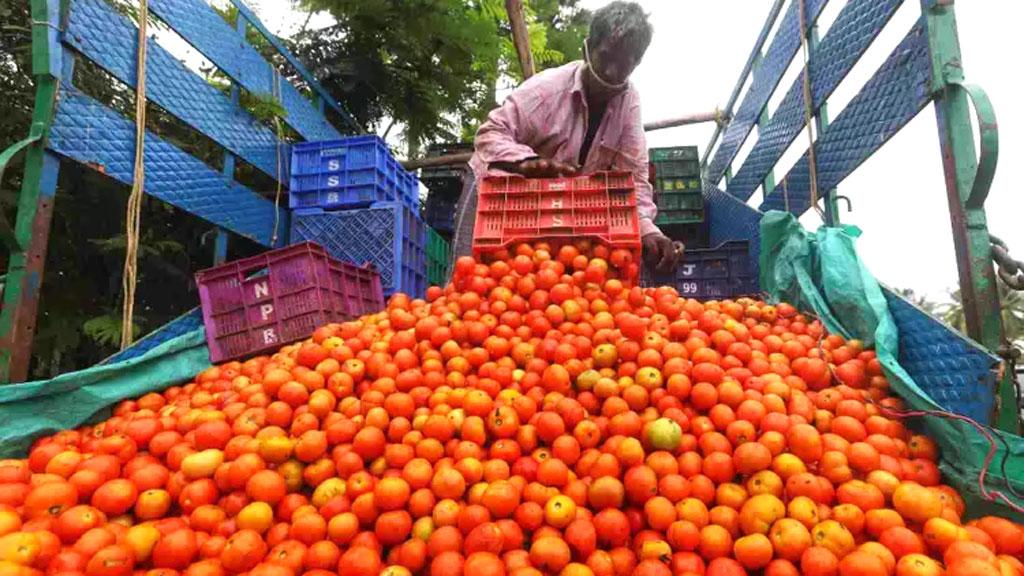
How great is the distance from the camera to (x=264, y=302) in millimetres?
3713

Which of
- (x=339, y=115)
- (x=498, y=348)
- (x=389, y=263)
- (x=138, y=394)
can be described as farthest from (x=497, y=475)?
(x=339, y=115)

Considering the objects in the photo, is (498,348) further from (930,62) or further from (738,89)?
(738,89)

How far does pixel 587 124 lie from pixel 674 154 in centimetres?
363

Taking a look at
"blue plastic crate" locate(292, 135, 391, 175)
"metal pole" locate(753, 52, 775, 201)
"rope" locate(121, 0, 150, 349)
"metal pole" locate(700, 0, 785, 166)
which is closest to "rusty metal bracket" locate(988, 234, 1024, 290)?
"metal pole" locate(753, 52, 775, 201)

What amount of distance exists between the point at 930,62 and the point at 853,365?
1731 mm

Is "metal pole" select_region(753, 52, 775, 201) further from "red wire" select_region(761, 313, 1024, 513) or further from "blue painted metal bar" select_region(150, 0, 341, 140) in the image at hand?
"blue painted metal bar" select_region(150, 0, 341, 140)

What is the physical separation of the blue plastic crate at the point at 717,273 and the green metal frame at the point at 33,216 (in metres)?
4.85

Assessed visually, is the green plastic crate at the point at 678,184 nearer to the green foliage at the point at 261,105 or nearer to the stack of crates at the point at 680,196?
the stack of crates at the point at 680,196

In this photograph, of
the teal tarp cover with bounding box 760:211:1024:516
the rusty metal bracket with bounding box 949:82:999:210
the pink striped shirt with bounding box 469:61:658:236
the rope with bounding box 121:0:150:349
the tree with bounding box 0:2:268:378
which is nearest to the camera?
the teal tarp cover with bounding box 760:211:1024:516

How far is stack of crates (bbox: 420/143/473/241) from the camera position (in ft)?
30.7

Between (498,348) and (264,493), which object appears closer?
(264,493)

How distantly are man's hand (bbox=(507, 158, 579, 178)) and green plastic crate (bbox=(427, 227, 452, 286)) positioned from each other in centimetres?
366

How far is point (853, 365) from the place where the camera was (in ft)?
8.40

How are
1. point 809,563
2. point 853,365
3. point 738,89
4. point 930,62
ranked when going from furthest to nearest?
point 738,89 → point 930,62 → point 853,365 → point 809,563
